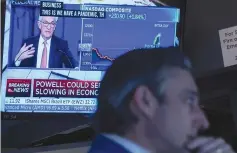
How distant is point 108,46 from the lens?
1.35 m

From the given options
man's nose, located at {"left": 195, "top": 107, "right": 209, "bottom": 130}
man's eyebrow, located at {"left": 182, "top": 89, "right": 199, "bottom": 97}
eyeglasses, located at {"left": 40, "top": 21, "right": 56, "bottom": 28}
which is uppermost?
eyeglasses, located at {"left": 40, "top": 21, "right": 56, "bottom": 28}

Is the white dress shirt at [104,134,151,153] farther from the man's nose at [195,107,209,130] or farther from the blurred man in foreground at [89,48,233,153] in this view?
the man's nose at [195,107,209,130]

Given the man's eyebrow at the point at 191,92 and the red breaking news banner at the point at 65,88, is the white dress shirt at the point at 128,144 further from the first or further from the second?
the red breaking news banner at the point at 65,88

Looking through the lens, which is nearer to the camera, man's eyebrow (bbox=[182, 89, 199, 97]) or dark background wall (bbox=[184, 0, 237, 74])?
man's eyebrow (bbox=[182, 89, 199, 97])

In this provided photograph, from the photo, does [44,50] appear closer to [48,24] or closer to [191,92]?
[48,24]

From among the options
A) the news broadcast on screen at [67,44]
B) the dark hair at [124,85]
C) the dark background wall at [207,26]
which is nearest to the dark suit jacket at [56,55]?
the news broadcast on screen at [67,44]

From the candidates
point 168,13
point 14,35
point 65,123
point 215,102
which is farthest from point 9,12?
point 215,102

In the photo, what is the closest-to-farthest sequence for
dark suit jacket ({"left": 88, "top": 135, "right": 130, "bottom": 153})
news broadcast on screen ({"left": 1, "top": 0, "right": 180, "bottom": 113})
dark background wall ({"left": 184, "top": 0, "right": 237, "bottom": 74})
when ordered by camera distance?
dark suit jacket ({"left": 88, "top": 135, "right": 130, "bottom": 153}), news broadcast on screen ({"left": 1, "top": 0, "right": 180, "bottom": 113}), dark background wall ({"left": 184, "top": 0, "right": 237, "bottom": 74})

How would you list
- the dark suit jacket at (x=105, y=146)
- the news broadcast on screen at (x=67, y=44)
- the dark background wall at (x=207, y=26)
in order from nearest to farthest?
the dark suit jacket at (x=105, y=146), the news broadcast on screen at (x=67, y=44), the dark background wall at (x=207, y=26)

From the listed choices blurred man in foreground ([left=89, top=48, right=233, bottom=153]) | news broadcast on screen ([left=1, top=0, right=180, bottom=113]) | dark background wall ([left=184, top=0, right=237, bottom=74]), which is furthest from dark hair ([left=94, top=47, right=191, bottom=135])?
dark background wall ([left=184, top=0, right=237, bottom=74])

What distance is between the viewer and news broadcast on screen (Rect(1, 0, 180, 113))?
1279 millimetres

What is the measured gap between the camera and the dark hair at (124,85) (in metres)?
0.77

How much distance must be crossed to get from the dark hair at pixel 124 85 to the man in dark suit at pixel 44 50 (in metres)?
0.52

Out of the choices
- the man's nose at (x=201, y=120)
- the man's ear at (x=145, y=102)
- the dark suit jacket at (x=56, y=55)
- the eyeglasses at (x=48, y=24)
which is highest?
the eyeglasses at (x=48, y=24)
